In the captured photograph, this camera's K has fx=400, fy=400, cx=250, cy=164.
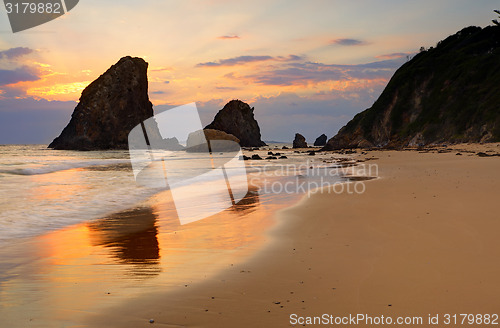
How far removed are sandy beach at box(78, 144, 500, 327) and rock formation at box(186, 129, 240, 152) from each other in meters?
60.3

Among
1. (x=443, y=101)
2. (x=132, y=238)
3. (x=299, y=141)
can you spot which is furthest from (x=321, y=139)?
(x=132, y=238)

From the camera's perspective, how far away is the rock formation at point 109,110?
352 ft

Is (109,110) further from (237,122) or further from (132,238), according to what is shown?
(132,238)

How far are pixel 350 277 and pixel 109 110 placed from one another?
11348 centimetres

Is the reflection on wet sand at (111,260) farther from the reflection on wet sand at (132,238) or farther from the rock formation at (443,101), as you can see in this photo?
the rock formation at (443,101)

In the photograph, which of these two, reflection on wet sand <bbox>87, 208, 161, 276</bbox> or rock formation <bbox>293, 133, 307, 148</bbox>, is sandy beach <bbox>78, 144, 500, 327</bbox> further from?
rock formation <bbox>293, 133, 307, 148</bbox>

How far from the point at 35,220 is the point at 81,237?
2829mm

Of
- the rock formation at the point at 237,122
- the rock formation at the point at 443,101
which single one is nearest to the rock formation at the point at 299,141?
the rock formation at the point at 443,101

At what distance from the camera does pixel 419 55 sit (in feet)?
276

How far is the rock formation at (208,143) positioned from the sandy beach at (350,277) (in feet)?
198

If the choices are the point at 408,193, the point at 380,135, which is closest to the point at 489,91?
the point at 380,135

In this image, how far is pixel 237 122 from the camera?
407 ft

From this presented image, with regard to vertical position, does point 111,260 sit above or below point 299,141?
below

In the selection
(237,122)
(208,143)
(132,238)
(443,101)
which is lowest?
(132,238)
